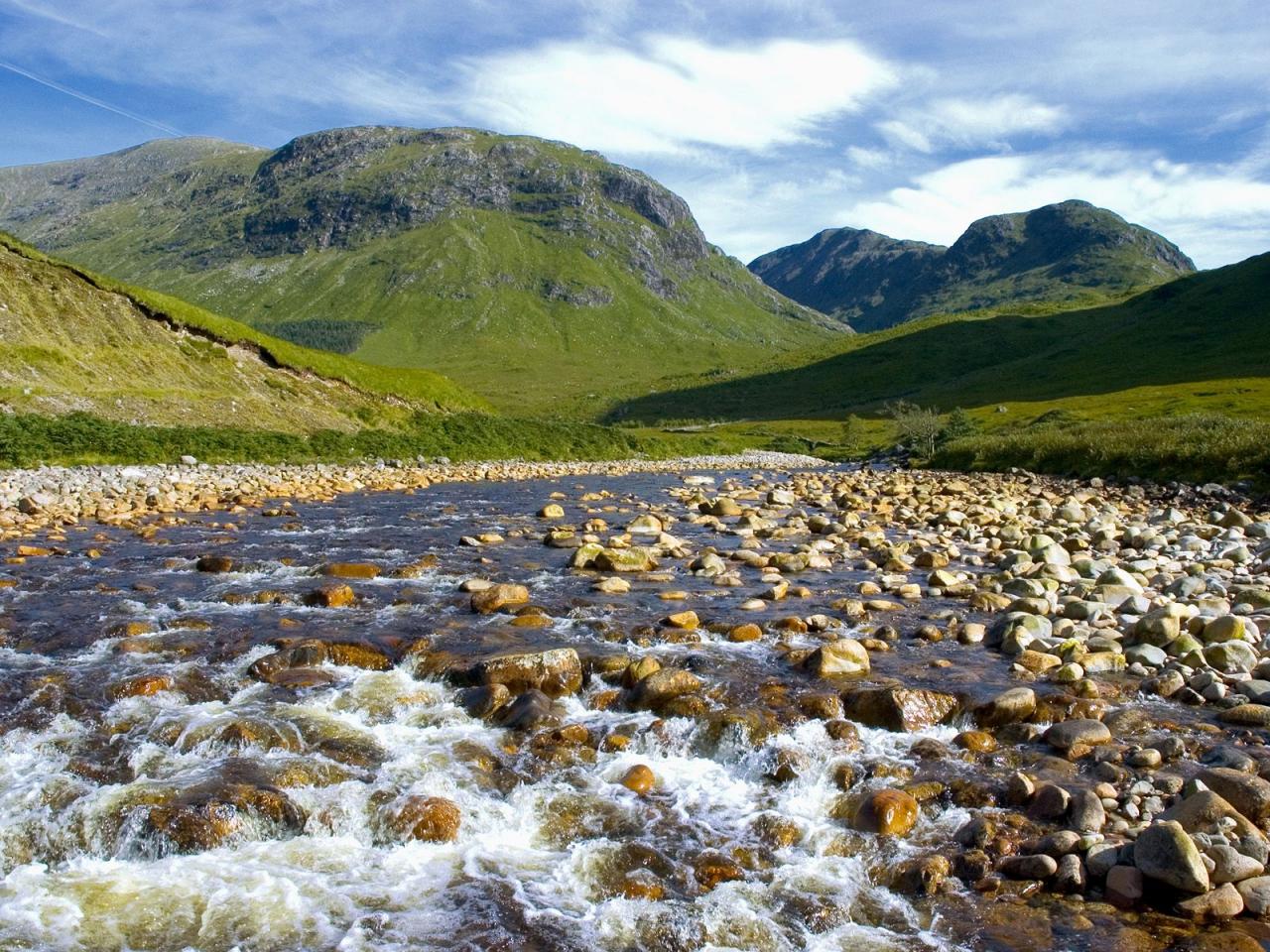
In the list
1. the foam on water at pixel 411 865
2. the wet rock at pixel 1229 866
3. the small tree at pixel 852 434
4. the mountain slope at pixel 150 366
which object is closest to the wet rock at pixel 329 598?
the foam on water at pixel 411 865

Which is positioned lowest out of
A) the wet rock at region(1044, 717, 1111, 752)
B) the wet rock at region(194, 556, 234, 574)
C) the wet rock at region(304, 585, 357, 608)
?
the wet rock at region(1044, 717, 1111, 752)

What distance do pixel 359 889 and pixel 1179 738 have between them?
994 cm

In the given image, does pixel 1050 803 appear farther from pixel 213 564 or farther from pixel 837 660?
pixel 213 564

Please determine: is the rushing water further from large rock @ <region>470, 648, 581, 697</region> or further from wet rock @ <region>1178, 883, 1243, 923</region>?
wet rock @ <region>1178, 883, 1243, 923</region>

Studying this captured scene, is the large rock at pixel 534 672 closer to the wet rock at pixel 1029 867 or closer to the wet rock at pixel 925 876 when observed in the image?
the wet rock at pixel 925 876

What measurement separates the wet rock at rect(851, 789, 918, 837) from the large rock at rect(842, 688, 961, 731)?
7.10 feet

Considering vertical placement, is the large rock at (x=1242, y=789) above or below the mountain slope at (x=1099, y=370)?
below

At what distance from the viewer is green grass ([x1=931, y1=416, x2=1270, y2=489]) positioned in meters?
38.2

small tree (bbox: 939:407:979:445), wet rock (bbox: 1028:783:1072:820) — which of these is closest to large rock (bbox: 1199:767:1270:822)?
wet rock (bbox: 1028:783:1072:820)

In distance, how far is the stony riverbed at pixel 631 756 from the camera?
297 inches

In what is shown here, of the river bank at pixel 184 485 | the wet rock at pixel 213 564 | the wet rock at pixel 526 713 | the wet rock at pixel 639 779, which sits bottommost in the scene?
the wet rock at pixel 639 779

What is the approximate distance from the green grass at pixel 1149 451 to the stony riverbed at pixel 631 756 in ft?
70.8

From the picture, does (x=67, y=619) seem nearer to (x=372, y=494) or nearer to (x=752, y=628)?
(x=752, y=628)

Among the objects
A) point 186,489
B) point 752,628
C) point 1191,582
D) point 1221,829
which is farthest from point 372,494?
point 1221,829
